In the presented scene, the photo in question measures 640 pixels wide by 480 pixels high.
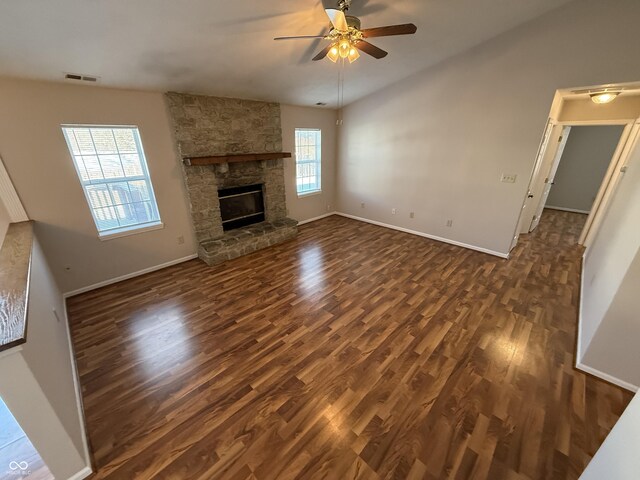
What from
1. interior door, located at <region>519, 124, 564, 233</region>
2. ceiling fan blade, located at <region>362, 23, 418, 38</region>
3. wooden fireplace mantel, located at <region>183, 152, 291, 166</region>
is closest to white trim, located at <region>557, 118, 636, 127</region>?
interior door, located at <region>519, 124, 564, 233</region>

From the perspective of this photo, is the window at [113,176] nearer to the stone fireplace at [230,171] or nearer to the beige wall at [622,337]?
the stone fireplace at [230,171]

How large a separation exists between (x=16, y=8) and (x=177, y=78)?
1462mm

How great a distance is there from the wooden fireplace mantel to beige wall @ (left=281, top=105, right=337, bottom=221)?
0.53 metres

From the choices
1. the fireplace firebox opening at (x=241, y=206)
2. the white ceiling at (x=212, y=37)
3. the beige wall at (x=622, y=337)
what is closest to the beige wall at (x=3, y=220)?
the white ceiling at (x=212, y=37)

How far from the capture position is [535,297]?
311 centimetres

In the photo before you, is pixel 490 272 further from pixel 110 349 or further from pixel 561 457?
pixel 110 349

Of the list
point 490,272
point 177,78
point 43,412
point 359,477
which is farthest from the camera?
Result: point 490,272

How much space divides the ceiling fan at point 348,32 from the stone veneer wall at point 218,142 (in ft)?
6.64

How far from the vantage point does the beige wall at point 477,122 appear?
2922mm

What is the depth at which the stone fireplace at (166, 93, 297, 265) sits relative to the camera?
12.1 ft

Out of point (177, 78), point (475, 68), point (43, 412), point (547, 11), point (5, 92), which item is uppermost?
point (547, 11)

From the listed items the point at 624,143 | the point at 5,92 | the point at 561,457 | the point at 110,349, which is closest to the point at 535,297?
the point at 561,457

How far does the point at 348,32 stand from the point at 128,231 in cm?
355

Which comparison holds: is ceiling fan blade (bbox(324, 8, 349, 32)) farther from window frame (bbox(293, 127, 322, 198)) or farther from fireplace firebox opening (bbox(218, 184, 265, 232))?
window frame (bbox(293, 127, 322, 198))
